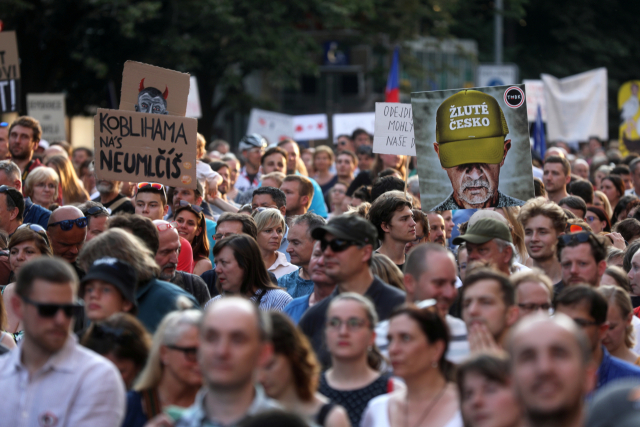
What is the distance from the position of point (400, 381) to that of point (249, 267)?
2.02 metres

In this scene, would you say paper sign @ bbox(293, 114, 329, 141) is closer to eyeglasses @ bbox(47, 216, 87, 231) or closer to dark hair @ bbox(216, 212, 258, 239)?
dark hair @ bbox(216, 212, 258, 239)

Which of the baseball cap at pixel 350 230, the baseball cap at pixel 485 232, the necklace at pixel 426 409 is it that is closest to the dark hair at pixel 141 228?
the baseball cap at pixel 350 230

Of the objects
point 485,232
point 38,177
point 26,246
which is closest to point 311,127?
point 38,177

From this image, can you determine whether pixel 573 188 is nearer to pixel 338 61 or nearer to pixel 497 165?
pixel 497 165

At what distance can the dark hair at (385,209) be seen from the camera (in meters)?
6.49

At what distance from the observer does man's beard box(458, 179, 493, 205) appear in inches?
274

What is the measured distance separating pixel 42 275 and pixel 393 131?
18.9ft

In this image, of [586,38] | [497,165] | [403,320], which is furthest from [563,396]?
[586,38]

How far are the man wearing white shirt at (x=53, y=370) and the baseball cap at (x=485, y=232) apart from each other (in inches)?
112

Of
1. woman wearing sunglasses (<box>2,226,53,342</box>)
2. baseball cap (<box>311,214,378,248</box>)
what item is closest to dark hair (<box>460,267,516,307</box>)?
baseball cap (<box>311,214,378,248</box>)

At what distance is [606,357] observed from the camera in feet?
14.8

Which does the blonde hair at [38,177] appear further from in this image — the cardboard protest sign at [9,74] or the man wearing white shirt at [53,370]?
the man wearing white shirt at [53,370]

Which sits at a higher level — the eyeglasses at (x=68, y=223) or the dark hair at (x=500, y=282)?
the eyeglasses at (x=68, y=223)

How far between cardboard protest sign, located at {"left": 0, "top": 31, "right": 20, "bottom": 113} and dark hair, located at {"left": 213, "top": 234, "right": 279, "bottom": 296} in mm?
6225
